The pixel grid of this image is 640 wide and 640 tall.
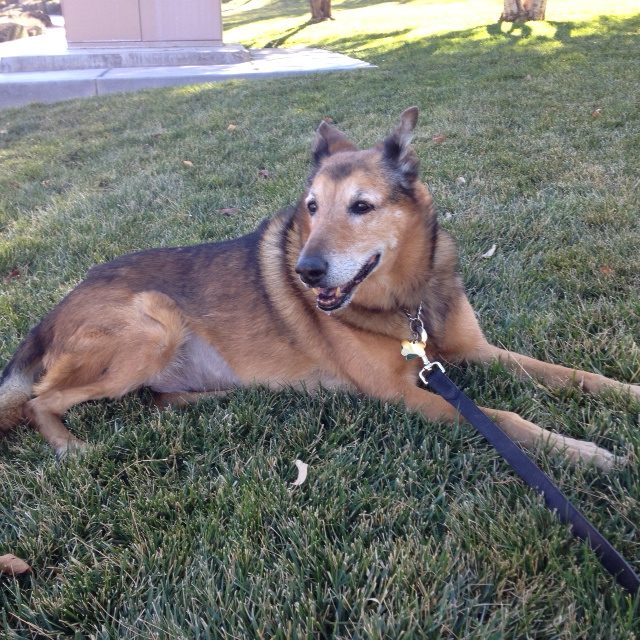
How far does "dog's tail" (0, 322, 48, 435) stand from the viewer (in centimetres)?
283

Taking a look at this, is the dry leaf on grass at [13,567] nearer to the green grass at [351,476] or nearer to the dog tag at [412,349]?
the green grass at [351,476]

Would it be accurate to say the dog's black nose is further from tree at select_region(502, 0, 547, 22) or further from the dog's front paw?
tree at select_region(502, 0, 547, 22)

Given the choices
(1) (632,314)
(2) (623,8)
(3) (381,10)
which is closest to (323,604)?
(1) (632,314)

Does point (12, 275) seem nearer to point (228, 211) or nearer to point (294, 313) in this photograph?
point (228, 211)

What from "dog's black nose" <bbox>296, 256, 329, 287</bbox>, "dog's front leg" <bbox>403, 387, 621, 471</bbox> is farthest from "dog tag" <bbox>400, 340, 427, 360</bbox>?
"dog's black nose" <bbox>296, 256, 329, 287</bbox>

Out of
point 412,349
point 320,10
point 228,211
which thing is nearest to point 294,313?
point 412,349

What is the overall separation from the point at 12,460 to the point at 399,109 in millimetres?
6873

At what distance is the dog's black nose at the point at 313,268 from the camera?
249 cm

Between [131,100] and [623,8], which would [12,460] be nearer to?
[131,100]

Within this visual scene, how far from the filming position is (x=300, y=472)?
225 cm

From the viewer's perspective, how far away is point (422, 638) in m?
1.53

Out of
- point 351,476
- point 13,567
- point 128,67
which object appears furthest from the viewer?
point 128,67

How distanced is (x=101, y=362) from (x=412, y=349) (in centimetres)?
158

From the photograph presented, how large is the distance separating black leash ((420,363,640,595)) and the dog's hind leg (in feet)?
4.92
